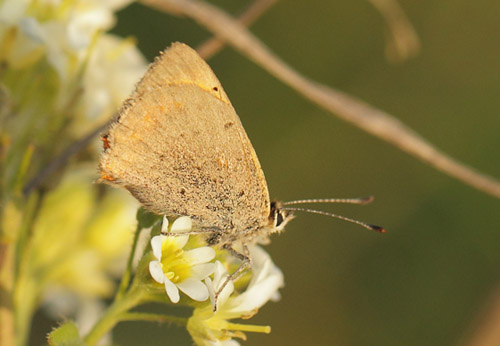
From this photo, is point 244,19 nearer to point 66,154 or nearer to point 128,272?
point 66,154

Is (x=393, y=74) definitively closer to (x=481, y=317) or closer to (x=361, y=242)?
(x=361, y=242)

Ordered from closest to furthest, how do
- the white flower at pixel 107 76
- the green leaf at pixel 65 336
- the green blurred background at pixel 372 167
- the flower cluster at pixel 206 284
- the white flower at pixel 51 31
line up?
the green leaf at pixel 65 336
the flower cluster at pixel 206 284
the white flower at pixel 51 31
the white flower at pixel 107 76
the green blurred background at pixel 372 167

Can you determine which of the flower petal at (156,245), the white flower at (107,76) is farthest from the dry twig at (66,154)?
the flower petal at (156,245)

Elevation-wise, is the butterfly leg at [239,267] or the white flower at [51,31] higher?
the white flower at [51,31]

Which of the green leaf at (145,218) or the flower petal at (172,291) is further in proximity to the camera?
the green leaf at (145,218)

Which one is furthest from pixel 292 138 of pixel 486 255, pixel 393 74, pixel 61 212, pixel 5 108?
pixel 5 108

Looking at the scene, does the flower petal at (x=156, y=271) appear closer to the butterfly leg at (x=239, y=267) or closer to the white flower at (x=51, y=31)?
the butterfly leg at (x=239, y=267)

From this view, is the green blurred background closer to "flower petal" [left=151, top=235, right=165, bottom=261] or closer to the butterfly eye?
the butterfly eye
